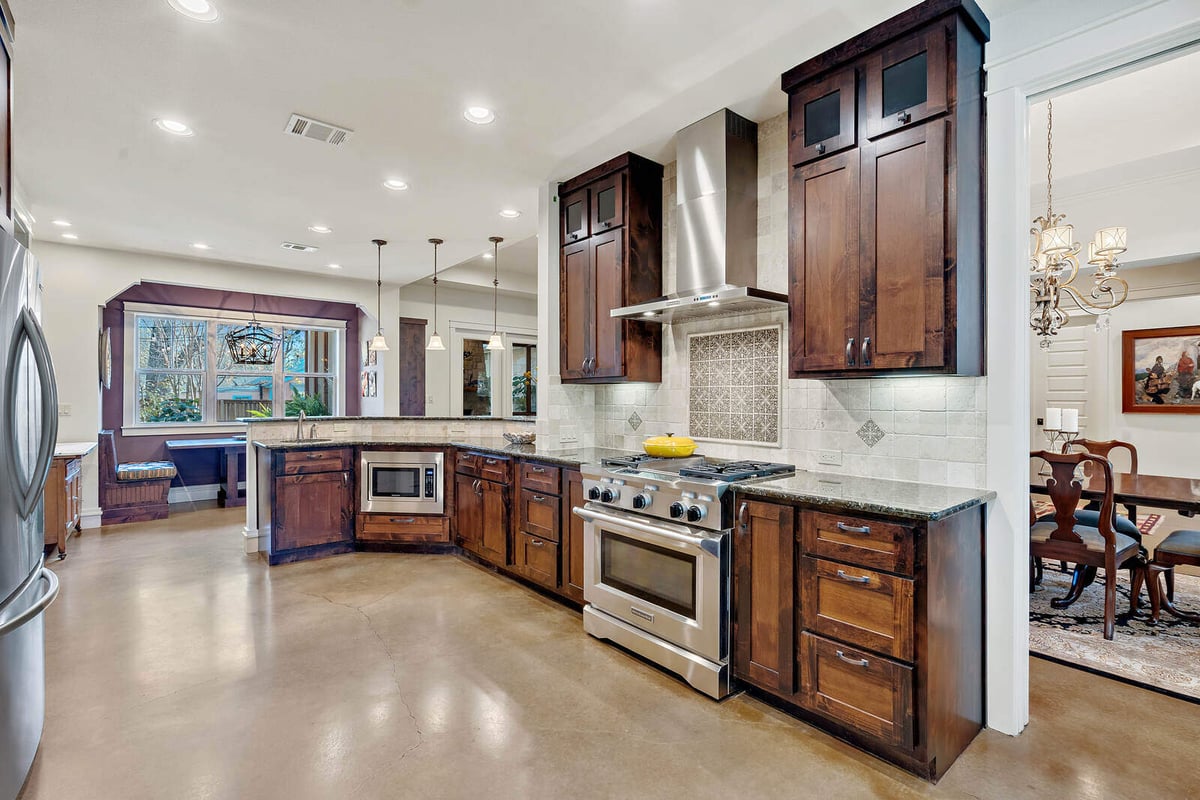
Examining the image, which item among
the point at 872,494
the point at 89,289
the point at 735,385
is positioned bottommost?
the point at 872,494

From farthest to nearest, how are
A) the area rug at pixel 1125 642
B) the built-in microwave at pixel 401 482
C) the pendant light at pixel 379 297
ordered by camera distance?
the pendant light at pixel 379 297 → the built-in microwave at pixel 401 482 → the area rug at pixel 1125 642

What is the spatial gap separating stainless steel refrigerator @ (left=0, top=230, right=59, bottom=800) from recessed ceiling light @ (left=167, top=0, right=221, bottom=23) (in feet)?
3.68

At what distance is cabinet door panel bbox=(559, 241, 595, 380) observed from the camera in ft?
13.2

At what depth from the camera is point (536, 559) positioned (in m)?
3.86

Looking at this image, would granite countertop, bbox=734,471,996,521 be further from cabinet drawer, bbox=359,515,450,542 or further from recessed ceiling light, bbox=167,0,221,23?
cabinet drawer, bbox=359,515,450,542

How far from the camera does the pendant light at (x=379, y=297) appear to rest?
19.9ft

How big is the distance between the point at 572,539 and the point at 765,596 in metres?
1.38

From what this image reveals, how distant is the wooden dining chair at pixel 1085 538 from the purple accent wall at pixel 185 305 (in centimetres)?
782

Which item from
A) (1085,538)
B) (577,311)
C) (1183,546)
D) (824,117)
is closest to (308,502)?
(577,311)

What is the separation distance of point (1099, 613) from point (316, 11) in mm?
5117

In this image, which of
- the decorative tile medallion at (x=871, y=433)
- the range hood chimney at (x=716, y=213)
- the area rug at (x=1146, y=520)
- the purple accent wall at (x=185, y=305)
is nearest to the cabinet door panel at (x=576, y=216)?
the range hood chimney at (x=716, y=213)

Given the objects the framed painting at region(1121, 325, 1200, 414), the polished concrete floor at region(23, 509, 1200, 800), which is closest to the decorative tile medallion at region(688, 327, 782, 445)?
the polished concrete floor at region(23, 509, 1200, 800)

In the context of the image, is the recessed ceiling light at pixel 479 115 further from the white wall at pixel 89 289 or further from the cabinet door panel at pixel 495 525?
the white wall at pixel 89 289

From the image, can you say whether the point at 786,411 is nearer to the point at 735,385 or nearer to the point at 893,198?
the point at 735,385
